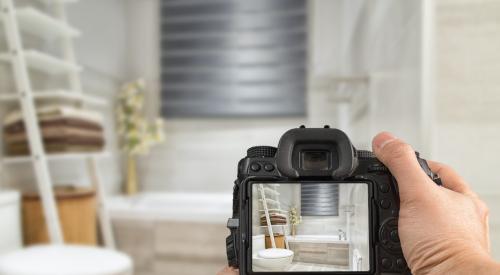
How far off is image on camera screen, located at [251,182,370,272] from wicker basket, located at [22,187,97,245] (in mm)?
943

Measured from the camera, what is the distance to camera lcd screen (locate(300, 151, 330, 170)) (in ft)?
0.99

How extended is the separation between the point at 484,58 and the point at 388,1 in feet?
0.96

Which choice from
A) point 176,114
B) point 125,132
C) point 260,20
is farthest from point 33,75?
point 260,20

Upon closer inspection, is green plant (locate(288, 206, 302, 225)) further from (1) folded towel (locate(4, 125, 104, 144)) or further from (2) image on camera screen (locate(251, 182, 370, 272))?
(1) folded towel (locate(4, 125, 104, 144))

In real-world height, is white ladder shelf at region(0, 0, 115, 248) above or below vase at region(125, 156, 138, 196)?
above

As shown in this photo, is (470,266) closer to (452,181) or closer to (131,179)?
(452,181)

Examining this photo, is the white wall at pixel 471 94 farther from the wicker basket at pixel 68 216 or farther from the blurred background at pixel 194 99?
the wicker basket at pixel 68 216

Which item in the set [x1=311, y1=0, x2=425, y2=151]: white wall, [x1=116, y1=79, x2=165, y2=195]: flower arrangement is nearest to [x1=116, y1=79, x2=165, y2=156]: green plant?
[x1=116, y1=79, x2=165, y2=195]: flower arrangement

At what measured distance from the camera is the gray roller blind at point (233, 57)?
166 cm

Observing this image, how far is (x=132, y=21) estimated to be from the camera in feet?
5.96

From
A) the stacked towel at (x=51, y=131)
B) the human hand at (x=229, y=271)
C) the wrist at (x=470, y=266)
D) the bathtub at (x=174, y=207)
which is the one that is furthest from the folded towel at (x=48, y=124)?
the wrist at (x=470, y=266)

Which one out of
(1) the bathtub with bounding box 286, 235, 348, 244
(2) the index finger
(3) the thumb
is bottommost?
(1) the bathtub with bounding box 286, 235, 348, 244

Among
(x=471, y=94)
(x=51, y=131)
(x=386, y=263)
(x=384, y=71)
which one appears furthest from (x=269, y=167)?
(x=51, y=131)

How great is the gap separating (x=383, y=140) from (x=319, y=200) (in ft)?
0.25
